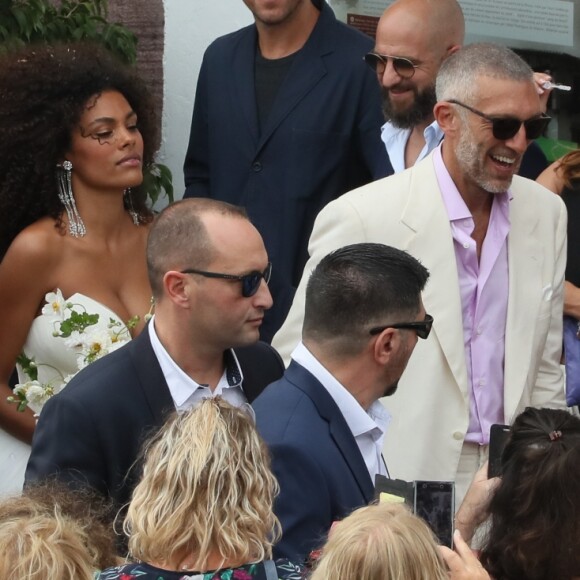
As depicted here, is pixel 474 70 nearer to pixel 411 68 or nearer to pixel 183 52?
pixel 411 68

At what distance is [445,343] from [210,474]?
1743 mm

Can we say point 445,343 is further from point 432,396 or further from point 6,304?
point 6,304

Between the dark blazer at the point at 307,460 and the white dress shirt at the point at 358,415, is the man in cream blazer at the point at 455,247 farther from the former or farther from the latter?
the dark blazer at the point at 307,460

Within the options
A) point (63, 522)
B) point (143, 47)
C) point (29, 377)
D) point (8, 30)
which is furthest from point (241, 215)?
point (143, 47)

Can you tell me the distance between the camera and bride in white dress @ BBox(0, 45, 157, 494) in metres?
4.96

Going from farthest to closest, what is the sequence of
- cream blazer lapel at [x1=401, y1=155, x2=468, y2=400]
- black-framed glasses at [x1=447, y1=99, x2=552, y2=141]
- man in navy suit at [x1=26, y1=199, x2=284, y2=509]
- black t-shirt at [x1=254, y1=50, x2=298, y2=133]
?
black t-shirt at [x1=254, y1=50, x2=298, y2=133] → black-framed glasses at [x1=447, y1=99, x2=552, y2=141] → cream blazer lapel at [x1=401, y1=155, x2=468, y2=400] → man in navy suit at [x1=26, y1=199, x2=284, y2=509]

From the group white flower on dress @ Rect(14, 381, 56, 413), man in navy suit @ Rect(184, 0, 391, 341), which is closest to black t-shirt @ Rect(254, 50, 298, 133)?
man in navy suit @ Rect(184, 0, 391, 341)

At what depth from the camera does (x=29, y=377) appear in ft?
16.3

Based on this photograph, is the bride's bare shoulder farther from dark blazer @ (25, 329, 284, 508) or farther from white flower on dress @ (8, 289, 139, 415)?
dark blazer @ (25, 329, 284, 508)

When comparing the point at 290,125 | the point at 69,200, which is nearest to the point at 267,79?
the point at 290,125

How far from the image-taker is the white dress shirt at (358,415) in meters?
3.75

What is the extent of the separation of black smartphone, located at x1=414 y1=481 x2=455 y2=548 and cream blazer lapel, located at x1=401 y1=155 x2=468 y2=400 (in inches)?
53.8

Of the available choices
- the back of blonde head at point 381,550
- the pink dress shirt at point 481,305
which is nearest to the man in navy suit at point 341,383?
the back of blonde head at point 381,550

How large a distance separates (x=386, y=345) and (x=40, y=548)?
123 centimetres
